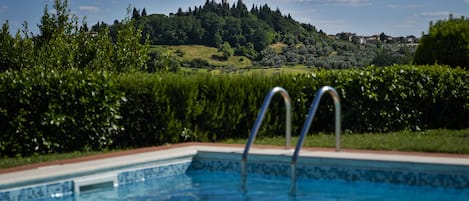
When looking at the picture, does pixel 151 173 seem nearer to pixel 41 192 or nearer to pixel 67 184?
pixel 67 184

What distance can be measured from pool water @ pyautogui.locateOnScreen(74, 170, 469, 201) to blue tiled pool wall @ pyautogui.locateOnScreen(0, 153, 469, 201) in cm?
8

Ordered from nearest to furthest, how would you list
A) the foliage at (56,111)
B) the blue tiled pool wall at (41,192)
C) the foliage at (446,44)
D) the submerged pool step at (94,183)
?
the blue tiled pool wall at (41,192) → the submerged pool step at (94,183) → the foliage at (56,111) → the foliage at (446,44)

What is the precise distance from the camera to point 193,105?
12.5 metres

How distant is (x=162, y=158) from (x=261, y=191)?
172 cm

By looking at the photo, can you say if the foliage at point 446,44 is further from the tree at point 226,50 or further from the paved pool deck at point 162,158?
the tree at point 226,50

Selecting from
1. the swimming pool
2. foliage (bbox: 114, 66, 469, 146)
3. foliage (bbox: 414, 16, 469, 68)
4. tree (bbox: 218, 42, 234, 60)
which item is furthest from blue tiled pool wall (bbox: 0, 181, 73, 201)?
tree (bbox: 218, 42, 234, 60)

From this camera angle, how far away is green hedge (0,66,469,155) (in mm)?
11102

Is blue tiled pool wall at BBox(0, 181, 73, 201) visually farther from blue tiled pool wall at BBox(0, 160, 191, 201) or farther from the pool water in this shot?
the pool water

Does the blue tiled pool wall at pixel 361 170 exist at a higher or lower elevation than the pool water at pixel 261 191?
higher

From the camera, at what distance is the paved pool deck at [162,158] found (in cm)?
859

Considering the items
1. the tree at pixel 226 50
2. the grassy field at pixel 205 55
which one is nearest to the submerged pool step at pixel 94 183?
the grassy field at pixel 205 55

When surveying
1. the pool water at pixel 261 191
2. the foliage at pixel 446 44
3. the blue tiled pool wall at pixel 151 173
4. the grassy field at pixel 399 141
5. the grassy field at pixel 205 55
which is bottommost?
the pool water at pixel 261 191

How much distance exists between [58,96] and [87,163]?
2264 millimetres

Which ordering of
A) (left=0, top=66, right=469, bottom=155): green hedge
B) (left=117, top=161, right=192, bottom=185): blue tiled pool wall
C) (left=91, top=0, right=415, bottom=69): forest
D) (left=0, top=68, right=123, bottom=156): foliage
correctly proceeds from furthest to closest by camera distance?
(left=91, top=0, right=415, bottom=69): forest, (left=0, top=66, right=469, bottom=155): green hedge, (left=0, top=68, right=123, bottom=156): foliage, (left=117, top=161, right=192, bottom=185): blue tiled pool wall
